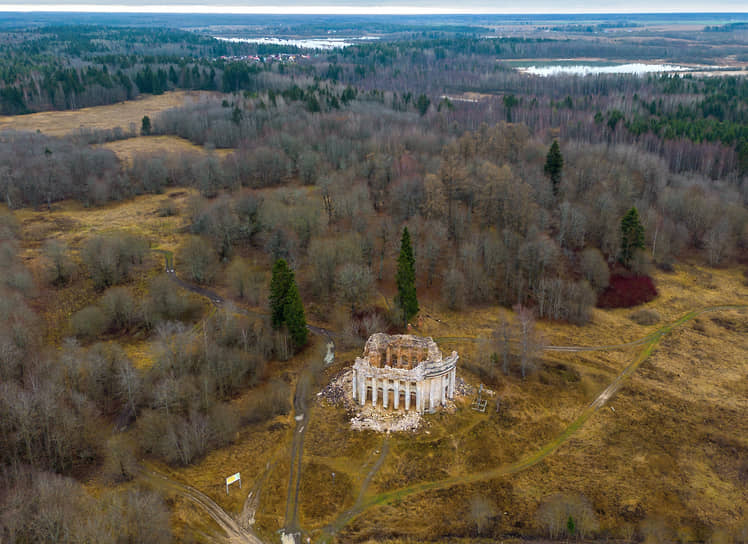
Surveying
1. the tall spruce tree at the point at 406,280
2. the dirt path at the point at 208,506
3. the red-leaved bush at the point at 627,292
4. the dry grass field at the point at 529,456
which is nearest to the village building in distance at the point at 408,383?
the dry grass field at the point at 529,456

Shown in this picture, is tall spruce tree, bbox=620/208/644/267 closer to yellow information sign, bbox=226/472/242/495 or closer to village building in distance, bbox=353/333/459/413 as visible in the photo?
village building in distance, bbox=353/333/459/413

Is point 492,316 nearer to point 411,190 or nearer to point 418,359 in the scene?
point 418,359

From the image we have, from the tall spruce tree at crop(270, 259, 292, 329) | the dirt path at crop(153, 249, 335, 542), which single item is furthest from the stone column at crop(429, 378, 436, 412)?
the tall spruce tree at crop(270, 259, 292, 329)

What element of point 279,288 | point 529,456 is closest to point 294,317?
point 279,288

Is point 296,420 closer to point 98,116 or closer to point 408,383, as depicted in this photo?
point 408,383

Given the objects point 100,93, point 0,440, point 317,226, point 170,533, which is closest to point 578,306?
point 317,226

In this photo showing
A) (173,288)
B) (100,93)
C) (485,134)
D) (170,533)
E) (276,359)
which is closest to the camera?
(170,533)

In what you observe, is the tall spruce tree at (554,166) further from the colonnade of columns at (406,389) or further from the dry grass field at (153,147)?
the dry grass field at (153,147)
